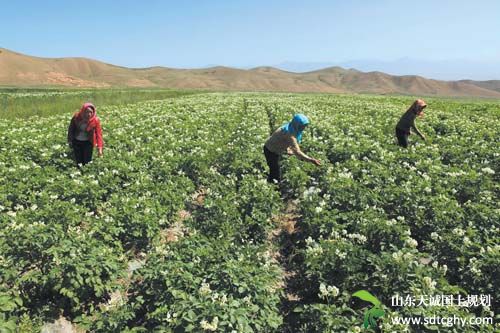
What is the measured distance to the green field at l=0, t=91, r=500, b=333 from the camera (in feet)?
14.8

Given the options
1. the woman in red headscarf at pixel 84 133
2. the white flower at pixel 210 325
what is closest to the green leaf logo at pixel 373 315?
the white flower at pixel 210 325

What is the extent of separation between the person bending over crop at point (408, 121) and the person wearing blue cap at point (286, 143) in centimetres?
531

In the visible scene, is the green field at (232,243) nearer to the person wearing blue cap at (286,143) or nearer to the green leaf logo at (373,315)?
the green leaf logo at (373,315)

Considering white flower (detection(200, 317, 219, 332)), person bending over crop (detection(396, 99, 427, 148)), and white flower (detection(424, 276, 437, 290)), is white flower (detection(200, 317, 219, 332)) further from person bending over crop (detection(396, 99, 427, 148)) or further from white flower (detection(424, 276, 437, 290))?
person bending over crop (detection(396, 99, 427, 148))

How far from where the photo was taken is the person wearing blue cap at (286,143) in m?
8.41

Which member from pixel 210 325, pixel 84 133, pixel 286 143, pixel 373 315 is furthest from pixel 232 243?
pixel 84 133

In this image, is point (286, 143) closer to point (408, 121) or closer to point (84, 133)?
point (84, 133)

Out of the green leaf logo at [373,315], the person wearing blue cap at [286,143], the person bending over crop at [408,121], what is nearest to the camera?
the green leaf logo at [373,315]

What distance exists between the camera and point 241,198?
800cm

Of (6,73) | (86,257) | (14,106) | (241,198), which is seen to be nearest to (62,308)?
(86,257)

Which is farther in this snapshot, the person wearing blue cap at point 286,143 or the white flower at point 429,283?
the person wearing blue cap at point 286,143

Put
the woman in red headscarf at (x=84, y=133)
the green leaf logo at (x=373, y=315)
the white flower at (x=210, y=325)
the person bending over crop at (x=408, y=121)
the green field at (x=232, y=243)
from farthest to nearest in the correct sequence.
A: 1. the person bending over crop at (x=408, y=121)
2. the woman in red headscarf at (x=84, y=133)
3. the green field at (x=232, y=243)
4. the green leaf logo at (x=373, y=315)
5. the white flower at (x=210, y=325)

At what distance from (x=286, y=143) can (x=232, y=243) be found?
12.9 feet

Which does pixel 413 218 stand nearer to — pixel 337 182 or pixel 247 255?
pixel 337 182
